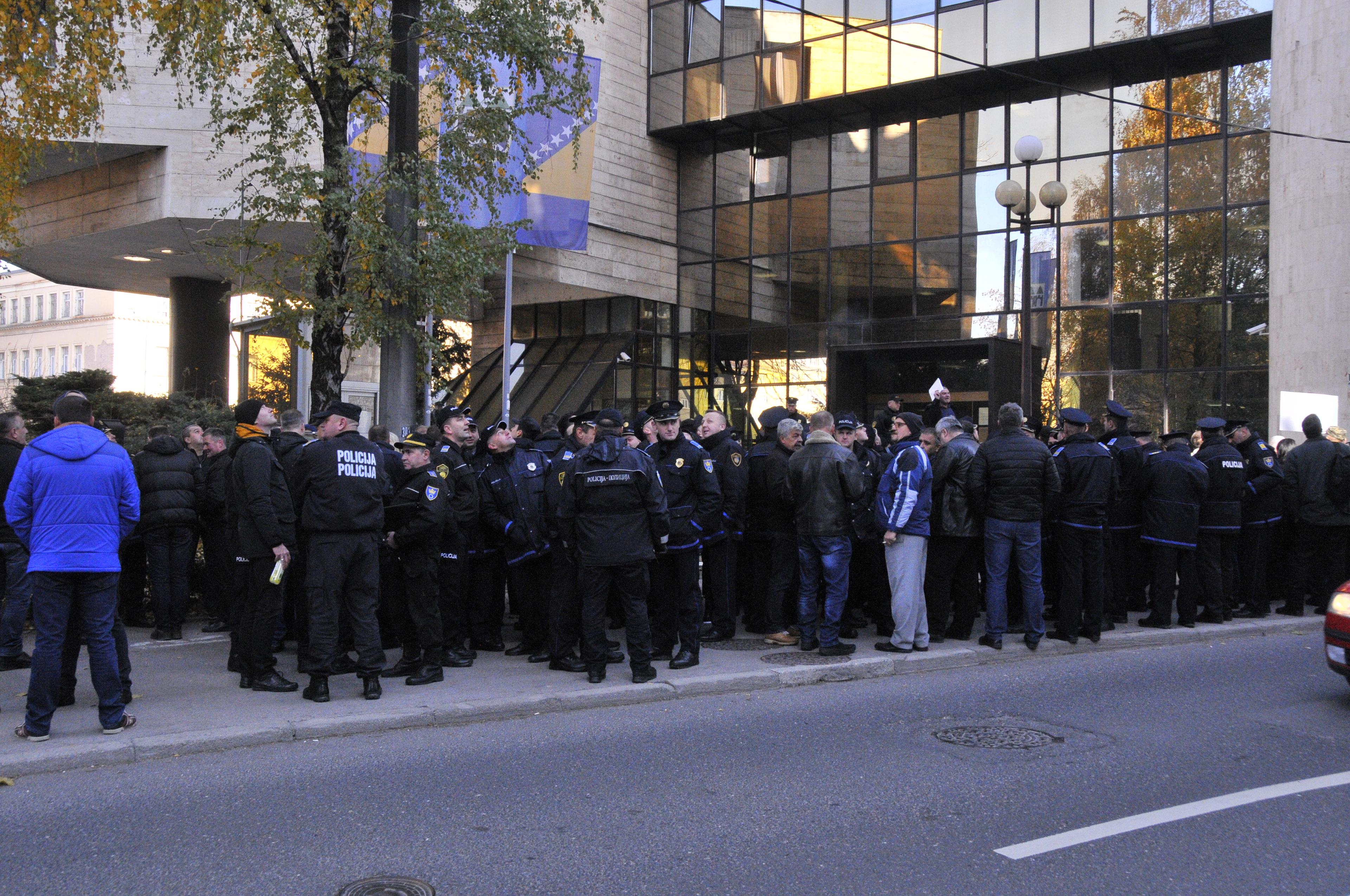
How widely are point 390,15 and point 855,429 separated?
6.26m

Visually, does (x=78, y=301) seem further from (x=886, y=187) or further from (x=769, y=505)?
(x=769, y=505)

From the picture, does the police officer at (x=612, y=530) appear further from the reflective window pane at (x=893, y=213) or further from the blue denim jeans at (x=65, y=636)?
the reflective window pane at (x=893, y=213)

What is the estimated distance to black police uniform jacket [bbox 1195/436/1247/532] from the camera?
34.7 feet

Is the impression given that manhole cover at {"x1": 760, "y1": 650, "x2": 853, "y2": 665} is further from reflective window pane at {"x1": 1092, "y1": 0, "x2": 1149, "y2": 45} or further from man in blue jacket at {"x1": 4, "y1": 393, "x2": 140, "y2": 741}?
reflective window pane at {"x1": 1092, "y1": 0, "x2": 1149, "y2": 45}

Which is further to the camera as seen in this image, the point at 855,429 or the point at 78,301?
the point at 78,301

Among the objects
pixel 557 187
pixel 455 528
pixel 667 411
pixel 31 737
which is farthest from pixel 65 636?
pixel 557 187

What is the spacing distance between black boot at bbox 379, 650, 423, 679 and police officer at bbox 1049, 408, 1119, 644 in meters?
5.70

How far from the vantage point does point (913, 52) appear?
21.4 metres

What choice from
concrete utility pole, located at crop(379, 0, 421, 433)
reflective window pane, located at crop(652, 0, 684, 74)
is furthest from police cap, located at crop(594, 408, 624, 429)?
reflective window pane, located at crop(652, 0, 684, 74)

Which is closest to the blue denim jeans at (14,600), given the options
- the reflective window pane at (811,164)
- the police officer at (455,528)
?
the police officer at (455,528)

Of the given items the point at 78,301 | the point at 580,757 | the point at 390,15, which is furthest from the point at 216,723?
the point at 78,301

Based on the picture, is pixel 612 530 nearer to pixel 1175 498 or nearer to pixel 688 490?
pixel 688 490

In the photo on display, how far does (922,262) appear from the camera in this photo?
2225cm

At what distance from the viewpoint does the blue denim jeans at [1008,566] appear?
916 centimetres
